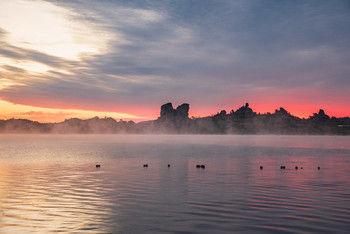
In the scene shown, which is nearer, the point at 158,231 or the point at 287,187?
the point at 158,231

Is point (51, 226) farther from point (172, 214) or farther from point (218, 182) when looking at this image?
point (218, 182)

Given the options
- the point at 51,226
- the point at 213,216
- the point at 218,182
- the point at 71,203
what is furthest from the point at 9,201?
the point at 218,182

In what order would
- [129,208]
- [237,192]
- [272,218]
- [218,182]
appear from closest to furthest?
[272,218] < [129,208] < [237,192] < [218,182]

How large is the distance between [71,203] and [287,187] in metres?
23.7

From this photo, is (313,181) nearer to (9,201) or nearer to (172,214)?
(172,214)

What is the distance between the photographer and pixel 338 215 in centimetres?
2445

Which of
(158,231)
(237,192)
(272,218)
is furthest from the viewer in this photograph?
(237,192)

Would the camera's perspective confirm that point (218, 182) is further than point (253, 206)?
Yes

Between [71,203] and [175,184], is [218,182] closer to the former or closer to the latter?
[175,184]

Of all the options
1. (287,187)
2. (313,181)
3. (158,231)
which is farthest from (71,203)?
(313,181)

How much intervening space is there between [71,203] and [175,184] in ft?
49.5

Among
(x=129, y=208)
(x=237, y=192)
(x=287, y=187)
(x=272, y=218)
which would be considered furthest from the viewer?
(x=287, y=187)

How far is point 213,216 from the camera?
2428cm

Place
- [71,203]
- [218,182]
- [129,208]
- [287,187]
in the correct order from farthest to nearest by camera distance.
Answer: [218,182], [287,187], [71,203], [129,208]
